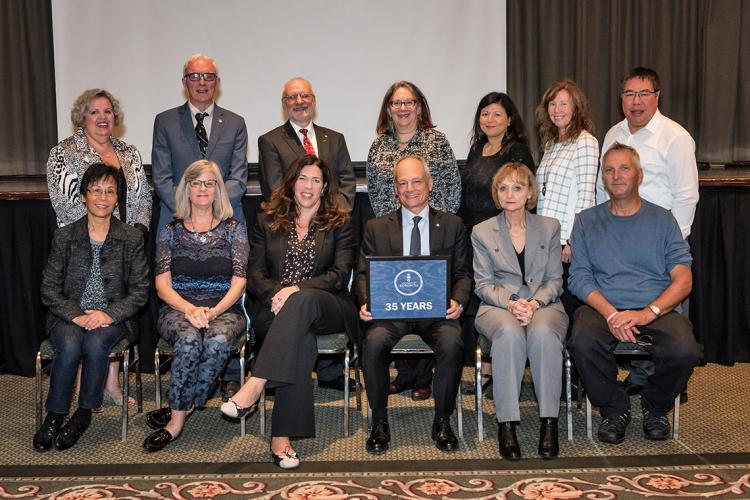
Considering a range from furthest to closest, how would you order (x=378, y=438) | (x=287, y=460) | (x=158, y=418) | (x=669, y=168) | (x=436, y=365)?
(x=669, y=168) → (x=158, y=418) → (x=436, y=365) → (x=378, y=438) → (x=287, y=460)

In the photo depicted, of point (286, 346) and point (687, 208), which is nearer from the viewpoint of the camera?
point (286, 346)

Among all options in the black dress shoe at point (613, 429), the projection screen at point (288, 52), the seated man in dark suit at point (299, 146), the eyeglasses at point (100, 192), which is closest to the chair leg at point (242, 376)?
the seated man in dark suit at point (299, 146)

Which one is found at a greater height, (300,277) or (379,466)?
(300,277)

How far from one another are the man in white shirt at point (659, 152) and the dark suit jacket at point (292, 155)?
169 cm

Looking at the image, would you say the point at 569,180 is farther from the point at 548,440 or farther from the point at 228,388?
the point at 228,388

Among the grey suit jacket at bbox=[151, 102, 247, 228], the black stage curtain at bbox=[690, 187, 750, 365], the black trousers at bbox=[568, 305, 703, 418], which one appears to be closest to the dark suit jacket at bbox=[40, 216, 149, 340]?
the grey suit jacket at bbox=[151, 102, 247, 228]

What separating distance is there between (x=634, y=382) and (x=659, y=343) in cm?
82

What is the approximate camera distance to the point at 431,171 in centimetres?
490

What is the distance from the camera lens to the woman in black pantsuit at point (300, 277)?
408 centimetres

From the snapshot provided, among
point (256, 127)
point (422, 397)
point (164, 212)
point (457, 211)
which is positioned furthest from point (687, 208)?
point (256, 127)

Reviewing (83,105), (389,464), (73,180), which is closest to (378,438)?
(389,464)

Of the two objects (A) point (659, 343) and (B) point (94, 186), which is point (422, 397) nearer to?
(A) point (659, 343)

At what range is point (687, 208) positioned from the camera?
4699 mm

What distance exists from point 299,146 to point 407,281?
4.32 feet
